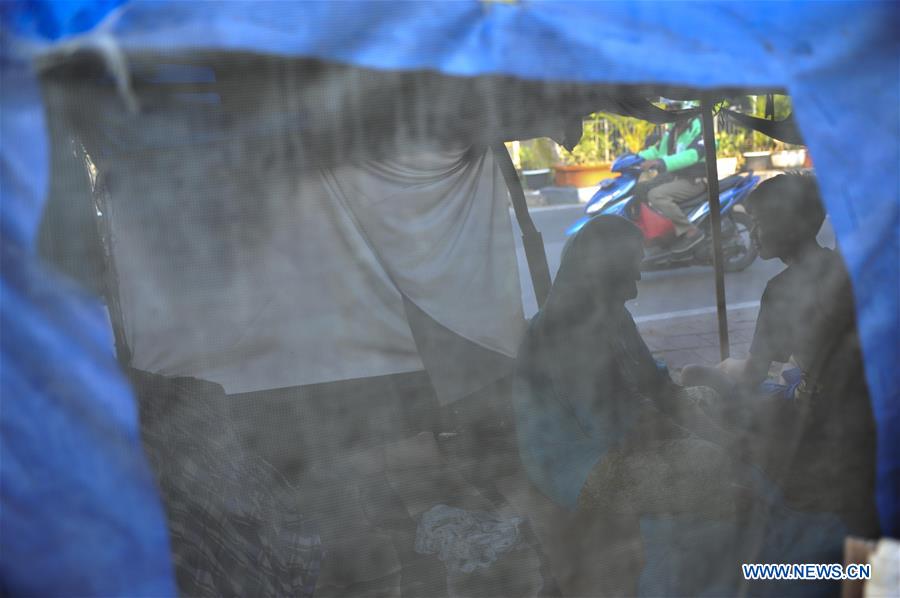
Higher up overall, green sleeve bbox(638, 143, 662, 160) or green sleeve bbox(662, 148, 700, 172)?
green sleeve bbox(638, 143, 662, 160)

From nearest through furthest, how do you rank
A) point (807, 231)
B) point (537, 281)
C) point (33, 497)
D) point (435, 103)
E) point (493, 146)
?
point (33, 497), point (435, 103), point (807, 231), point (493, 146), point (537, 281)

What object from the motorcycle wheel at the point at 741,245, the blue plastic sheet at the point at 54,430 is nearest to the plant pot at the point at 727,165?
the motorcycle wheel at the point at 741,245

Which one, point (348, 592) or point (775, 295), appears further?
point (775, 295)

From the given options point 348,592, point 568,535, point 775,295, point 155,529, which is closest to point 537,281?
point 775,295

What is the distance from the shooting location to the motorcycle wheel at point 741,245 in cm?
443

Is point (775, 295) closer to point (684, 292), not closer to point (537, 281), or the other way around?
point (537, 281)

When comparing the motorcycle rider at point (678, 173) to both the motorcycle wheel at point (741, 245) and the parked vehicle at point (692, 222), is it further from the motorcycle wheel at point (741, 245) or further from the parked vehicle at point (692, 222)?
the motorcycle wheel at point (741, 245)

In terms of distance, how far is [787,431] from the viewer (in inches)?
74.4

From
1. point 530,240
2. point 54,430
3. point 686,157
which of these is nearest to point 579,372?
point 530,240

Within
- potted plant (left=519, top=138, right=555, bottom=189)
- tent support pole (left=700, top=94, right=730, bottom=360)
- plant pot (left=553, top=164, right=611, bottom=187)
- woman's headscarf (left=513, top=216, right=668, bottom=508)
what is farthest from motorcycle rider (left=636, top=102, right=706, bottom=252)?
woman's headscarf (left=513, top=216, right=668, bottom=508)

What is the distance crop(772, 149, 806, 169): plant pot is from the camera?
272 cm

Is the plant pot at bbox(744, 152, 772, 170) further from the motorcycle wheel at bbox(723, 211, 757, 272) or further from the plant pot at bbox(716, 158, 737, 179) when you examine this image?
the motorcycle wheel at bbox(723, 211, 757, 272)

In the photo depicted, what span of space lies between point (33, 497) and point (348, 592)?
108cm

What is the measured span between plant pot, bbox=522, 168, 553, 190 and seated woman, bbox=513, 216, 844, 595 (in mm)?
1212
